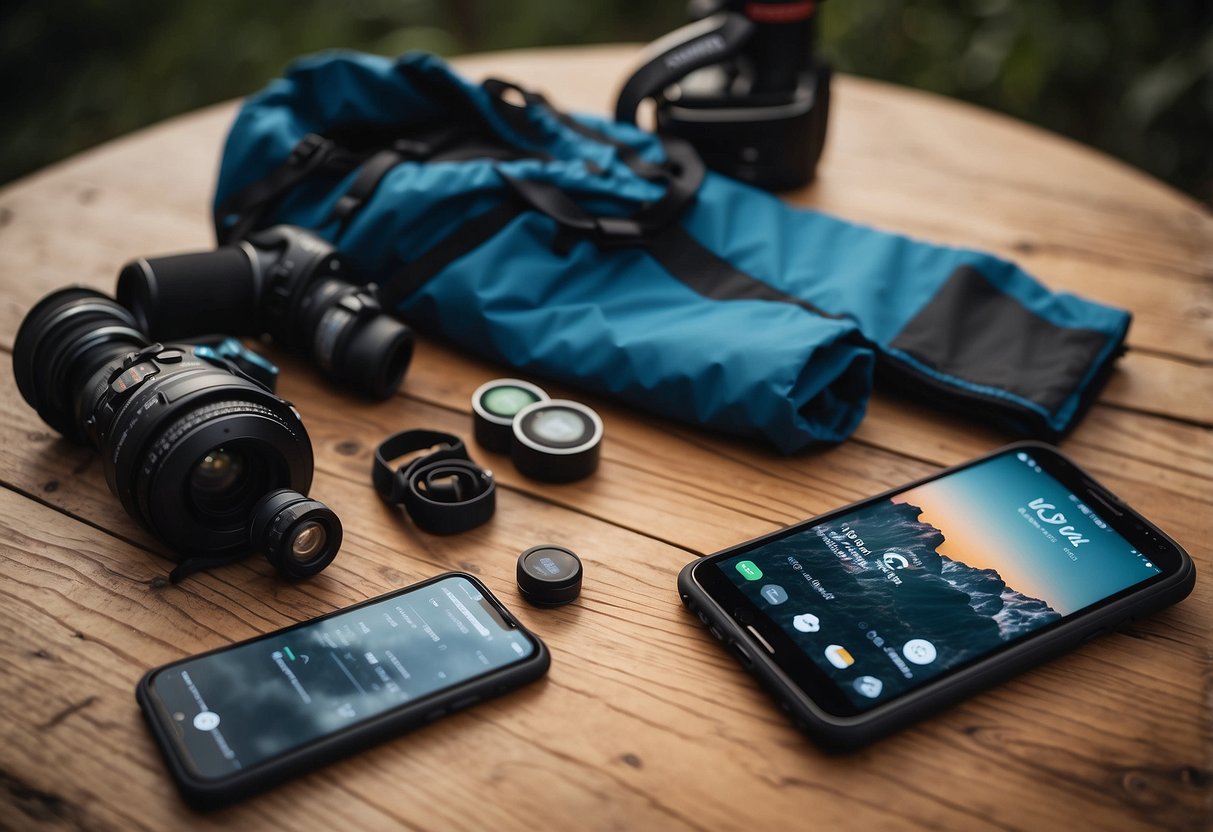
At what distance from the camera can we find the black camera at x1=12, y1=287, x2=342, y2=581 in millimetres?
836

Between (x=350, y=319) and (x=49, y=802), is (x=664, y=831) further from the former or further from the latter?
(x=350, y=319)

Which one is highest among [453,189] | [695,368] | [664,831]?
[453,189]

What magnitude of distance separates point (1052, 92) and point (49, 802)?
2507 mm

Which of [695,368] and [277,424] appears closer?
[277,424]

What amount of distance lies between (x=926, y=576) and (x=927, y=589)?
2cm

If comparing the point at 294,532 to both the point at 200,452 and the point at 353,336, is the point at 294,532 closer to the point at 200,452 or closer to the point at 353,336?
the point at 200,452

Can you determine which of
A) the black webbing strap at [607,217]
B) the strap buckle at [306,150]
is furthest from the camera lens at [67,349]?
the black webbing strap at [607,217]

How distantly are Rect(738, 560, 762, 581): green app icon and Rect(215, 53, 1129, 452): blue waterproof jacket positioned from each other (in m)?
0.21

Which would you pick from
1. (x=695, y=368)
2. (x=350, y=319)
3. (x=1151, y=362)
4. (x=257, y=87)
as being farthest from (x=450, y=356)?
(x=257, y=87)

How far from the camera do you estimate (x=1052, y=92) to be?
8.07 ft

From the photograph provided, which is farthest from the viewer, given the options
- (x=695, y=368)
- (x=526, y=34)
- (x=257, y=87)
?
(x=526, y=34)

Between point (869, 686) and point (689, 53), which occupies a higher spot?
point (689, 53)

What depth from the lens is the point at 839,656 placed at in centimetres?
80

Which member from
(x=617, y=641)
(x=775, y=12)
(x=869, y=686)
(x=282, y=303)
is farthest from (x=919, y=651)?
(x=775, y=12)
